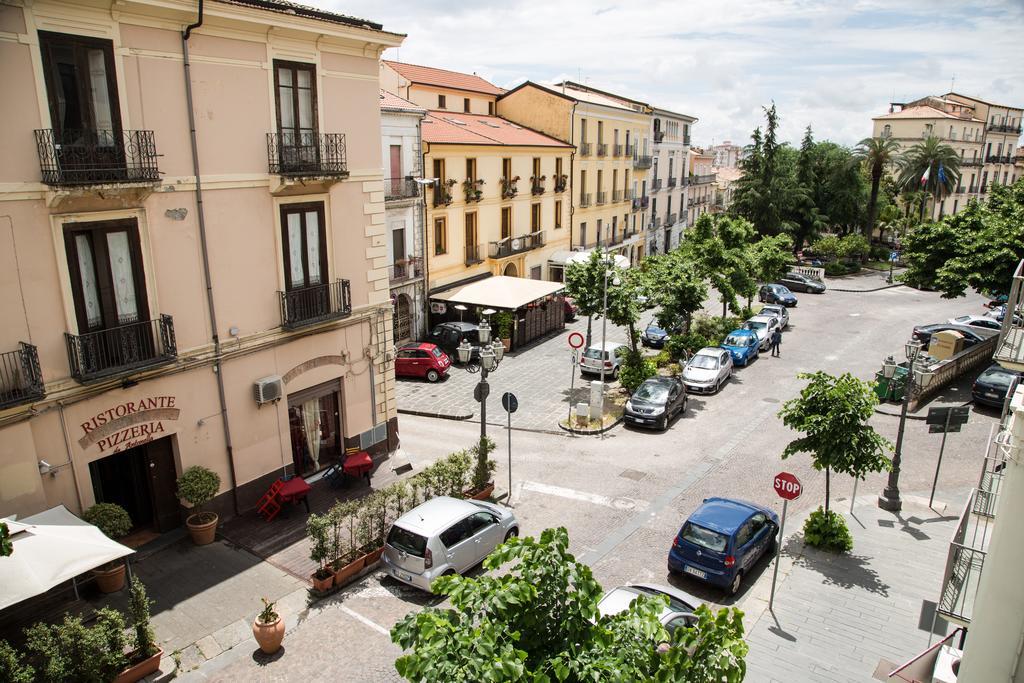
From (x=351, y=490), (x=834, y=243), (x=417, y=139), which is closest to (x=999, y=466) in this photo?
(x=351, y=490)

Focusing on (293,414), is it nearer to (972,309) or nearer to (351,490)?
(351,490)

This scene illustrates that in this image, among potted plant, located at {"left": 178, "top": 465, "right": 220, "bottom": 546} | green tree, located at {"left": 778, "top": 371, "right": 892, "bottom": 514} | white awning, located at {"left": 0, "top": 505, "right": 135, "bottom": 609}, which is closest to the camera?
white awning, located at {"left": 0, "top": 505, "right": 135, "bottom": 609}

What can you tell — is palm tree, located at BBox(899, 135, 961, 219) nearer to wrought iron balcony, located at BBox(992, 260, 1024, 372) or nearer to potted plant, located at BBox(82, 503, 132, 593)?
wrought iron balcony, located at BBox(992, 260, 1024, 372)

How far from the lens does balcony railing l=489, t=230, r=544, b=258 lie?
3616 centimetres

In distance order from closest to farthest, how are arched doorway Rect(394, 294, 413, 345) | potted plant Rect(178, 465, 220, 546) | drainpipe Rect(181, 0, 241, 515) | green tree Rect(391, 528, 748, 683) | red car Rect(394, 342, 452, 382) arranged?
green tree Rect(391, 528, 748, 683), drainpipe Rect(181, 0, 241, 515), potted plant Rect(178, 465, 220, 546), red car Rect(394, 342, 452, 382), arched doorway Rect(394, 294, 413, 345)

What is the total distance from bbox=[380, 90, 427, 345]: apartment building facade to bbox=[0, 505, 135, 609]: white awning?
1714cm

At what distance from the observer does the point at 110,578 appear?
12273 mm

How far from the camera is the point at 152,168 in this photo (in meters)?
12.5

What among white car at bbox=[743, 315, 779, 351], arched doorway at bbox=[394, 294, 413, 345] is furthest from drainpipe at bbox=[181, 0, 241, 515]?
white car at bbox=[743, 315, 779, 351]

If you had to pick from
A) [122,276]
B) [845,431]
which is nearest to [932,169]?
[845,431]

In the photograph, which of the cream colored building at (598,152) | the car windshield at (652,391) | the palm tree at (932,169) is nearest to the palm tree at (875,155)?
the palm tree at (932,169)

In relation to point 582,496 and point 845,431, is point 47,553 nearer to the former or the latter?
point 582,496

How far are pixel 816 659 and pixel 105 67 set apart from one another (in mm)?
15732

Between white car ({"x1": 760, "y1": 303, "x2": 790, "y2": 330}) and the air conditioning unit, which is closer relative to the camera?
the air conditioning unit
